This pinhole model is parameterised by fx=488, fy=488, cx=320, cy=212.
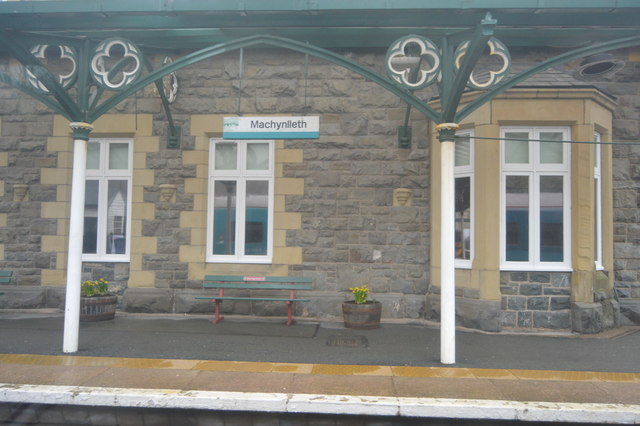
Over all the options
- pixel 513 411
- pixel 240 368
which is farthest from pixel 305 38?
pixel 513 411

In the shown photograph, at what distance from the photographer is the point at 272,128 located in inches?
280

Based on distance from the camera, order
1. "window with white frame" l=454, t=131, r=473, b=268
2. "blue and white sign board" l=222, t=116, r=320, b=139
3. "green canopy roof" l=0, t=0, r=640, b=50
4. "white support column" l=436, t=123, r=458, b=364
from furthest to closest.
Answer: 1. "window with white frame" l=454, t=131, r=473, b=268
2. "blue and white sign board" l=222, t=116, r=320, b=139
3. "white support column" l=436, t=123, r=458, b=364
4. "green canopy roof" l=0, t=0, r=640, b=50

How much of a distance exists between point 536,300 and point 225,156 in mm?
6020

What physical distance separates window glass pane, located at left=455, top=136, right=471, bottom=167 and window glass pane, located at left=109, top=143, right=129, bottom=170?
6.19 metres

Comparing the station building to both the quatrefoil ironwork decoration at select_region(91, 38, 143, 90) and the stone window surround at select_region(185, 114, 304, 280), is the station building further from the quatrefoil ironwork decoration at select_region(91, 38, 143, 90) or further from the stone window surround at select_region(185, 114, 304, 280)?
the quatrefoil ironwork decoration at select_region(91, 38, 143, 90)

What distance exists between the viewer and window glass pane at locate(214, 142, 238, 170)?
364 inches

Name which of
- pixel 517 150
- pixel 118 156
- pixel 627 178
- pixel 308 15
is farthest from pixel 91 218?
pixel 627 178

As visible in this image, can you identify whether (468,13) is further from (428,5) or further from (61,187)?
(61,187)

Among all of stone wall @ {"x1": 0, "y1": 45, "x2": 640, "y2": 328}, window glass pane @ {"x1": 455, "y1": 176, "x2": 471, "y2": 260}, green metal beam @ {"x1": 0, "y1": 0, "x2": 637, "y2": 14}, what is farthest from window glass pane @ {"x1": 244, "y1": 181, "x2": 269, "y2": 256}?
green metal beam @ {"x1": 0, "y1": 0, "x2": 637, "y2": 14}

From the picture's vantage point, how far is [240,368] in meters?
5.74

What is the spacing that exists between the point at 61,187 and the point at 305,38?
18.4 feet

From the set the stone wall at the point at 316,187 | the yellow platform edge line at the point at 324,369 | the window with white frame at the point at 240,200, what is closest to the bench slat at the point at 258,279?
the stone wall at the point at 316,187

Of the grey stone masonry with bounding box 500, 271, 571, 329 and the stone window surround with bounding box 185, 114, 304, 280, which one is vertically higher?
the stone window surround with bounding box 185, 114, 304, 280

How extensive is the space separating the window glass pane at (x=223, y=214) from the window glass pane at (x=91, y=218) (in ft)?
7.72
